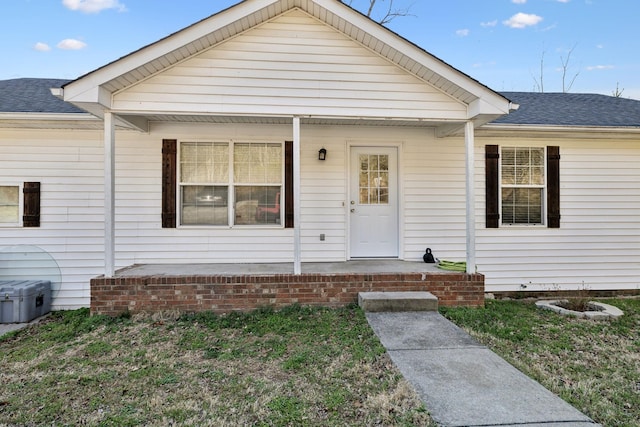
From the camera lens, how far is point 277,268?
515cm

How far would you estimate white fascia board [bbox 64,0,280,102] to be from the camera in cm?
407

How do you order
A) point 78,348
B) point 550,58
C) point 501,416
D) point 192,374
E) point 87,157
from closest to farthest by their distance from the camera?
point 501,416 < point 192,374 < point 78,348 < point 87,157 < point 550,58

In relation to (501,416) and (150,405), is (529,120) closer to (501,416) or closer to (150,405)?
(501,416)

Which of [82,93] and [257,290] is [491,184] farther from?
[82,93]

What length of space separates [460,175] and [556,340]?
9.75 ft

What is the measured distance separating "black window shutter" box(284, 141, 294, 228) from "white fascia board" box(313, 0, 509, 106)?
2052 millimetres

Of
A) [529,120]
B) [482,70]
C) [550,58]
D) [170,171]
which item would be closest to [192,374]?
[170,171]

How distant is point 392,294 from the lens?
459 centimetres

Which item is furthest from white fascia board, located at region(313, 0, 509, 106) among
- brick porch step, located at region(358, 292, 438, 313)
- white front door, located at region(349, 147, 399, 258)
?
brick porch step, located at region(358, 292, 438, 313)

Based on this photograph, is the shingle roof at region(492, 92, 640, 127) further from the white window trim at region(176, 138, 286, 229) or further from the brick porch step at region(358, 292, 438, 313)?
the white window trim at region(176, 138, 286, 229)

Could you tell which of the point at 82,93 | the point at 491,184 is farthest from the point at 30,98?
the point at 491,184

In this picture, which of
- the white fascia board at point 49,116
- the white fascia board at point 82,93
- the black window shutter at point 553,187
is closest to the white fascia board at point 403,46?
the black window shutter at point 553,187

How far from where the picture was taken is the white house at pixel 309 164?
4492 millimetres

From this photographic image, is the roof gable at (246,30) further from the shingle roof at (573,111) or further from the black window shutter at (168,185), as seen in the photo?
the shingle roof at (573,111)
